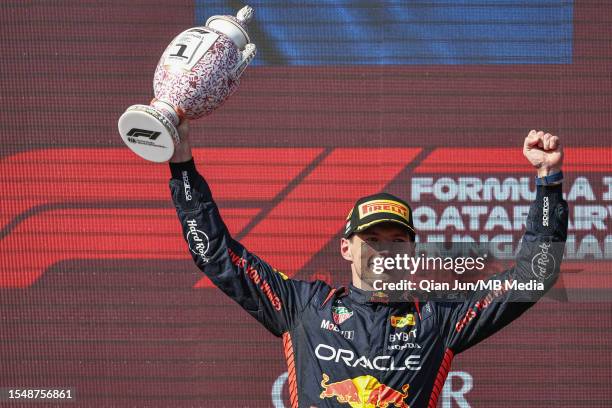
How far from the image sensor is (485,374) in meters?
3.32

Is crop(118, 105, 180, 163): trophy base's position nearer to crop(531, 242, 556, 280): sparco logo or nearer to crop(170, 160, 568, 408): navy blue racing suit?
crop(170, 160, 568, 408): navy blue racing suit

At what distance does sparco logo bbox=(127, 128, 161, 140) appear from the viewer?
2234mm

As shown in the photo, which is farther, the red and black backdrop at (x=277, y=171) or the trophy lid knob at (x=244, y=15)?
the red and black backdrop at (x=277, y=171)

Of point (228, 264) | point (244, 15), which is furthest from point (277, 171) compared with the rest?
point (228, 264)

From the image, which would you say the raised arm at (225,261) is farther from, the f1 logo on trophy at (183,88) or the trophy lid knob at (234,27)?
the trophy lid knob at (234,27)

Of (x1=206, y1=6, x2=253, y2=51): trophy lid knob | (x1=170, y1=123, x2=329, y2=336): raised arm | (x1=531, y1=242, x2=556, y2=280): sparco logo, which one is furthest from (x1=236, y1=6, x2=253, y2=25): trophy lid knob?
(x1=531, y1=242, x2=556, y2=280): sparco logo

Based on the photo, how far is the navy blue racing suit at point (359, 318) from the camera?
2.28 meters

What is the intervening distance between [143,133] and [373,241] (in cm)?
61

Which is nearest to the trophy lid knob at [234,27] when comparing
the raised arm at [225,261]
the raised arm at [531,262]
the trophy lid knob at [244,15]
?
the trophy lid knob at [244,15]

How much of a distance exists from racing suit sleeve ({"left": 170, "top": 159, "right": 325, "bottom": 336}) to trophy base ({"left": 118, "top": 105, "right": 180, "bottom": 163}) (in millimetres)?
81

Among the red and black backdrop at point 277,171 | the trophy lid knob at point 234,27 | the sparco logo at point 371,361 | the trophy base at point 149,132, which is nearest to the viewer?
the trophy base at point 149,132

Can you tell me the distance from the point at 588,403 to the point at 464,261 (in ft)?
2.07

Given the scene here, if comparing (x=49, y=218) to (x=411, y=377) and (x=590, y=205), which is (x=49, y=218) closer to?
(x=411, y=377)

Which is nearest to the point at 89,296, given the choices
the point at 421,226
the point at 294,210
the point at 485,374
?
the point at 294,210
